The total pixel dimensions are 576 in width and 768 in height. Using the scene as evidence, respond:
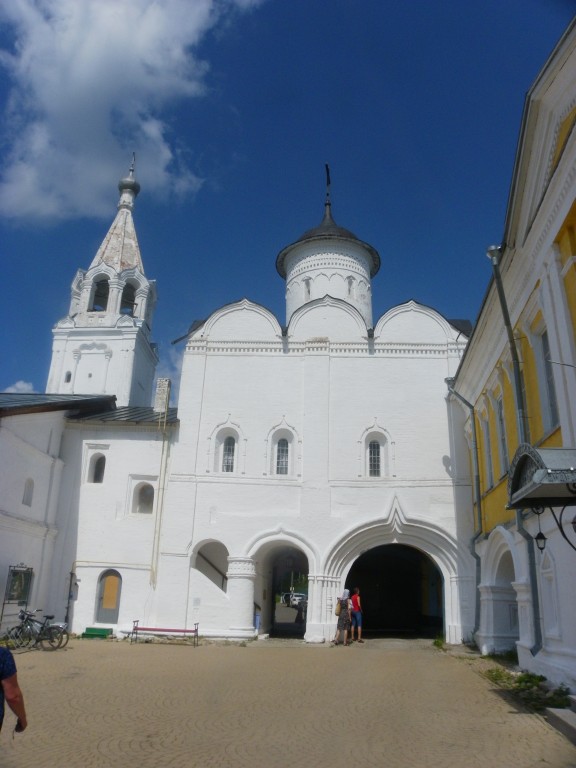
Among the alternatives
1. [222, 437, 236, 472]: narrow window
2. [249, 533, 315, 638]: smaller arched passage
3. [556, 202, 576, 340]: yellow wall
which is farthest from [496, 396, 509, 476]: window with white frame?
[222, 437, 236, 472]: narrow window

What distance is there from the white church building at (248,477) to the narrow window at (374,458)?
63 millimetres

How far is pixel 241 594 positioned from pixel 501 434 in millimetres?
8142

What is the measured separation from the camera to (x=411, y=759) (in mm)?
5504

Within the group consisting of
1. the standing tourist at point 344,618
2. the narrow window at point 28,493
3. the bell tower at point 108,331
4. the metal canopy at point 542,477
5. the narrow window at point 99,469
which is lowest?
the standing tourist at point 344,618

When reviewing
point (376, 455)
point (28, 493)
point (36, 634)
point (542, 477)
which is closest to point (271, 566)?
point (376, 455)

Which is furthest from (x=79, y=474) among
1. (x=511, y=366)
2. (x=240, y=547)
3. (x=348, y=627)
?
(x=511, y=366)

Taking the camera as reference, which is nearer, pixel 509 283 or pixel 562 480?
pixel 562 480

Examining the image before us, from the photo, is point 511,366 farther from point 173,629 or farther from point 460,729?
point 173,629

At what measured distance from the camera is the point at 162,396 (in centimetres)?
1905

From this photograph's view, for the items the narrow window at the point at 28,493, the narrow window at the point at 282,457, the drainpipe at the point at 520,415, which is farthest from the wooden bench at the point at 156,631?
the drainpipe at the point at 520,415

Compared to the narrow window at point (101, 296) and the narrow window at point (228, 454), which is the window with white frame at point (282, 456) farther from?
the narrow window at point (101, 296)

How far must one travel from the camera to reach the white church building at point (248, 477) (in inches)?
642

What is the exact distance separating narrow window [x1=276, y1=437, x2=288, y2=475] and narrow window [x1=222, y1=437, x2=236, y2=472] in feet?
4.40

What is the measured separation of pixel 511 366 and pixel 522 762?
24.9ft
